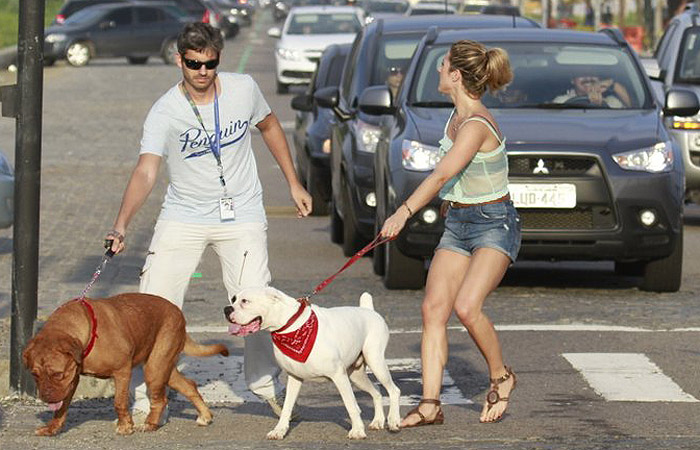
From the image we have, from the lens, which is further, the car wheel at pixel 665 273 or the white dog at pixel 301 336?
the car wheel at pixel 665 273

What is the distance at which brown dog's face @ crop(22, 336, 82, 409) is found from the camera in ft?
24.7

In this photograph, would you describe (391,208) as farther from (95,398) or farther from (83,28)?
(83,28)

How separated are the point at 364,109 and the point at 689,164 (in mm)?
5251

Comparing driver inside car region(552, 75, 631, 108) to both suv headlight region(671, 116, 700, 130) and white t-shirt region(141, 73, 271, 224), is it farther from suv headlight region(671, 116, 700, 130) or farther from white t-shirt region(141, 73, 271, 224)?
white t-shirt region(141, 73, 271, 224)

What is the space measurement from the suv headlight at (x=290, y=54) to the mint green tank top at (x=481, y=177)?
3260 centimetres

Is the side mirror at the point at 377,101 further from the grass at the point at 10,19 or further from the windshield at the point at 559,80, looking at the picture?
the grass at the point at 10,19

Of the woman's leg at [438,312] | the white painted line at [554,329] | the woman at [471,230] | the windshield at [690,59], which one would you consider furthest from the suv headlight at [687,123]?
the woman's leg at [438,312]

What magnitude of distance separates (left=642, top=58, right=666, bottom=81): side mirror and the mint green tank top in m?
9.78

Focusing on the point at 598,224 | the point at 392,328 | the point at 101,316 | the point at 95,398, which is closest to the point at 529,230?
the point at 598,224

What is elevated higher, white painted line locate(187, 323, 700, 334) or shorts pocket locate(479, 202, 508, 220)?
shorts pocket locate(479, 202, 508, 220)

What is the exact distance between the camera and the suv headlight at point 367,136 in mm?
15023

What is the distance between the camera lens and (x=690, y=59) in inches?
762

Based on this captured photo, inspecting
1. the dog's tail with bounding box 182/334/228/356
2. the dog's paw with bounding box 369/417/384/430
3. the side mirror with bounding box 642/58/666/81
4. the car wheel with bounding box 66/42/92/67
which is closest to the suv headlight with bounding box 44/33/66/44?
the car wheel with bounding box 66/42/92/67

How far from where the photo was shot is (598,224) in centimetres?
1264
